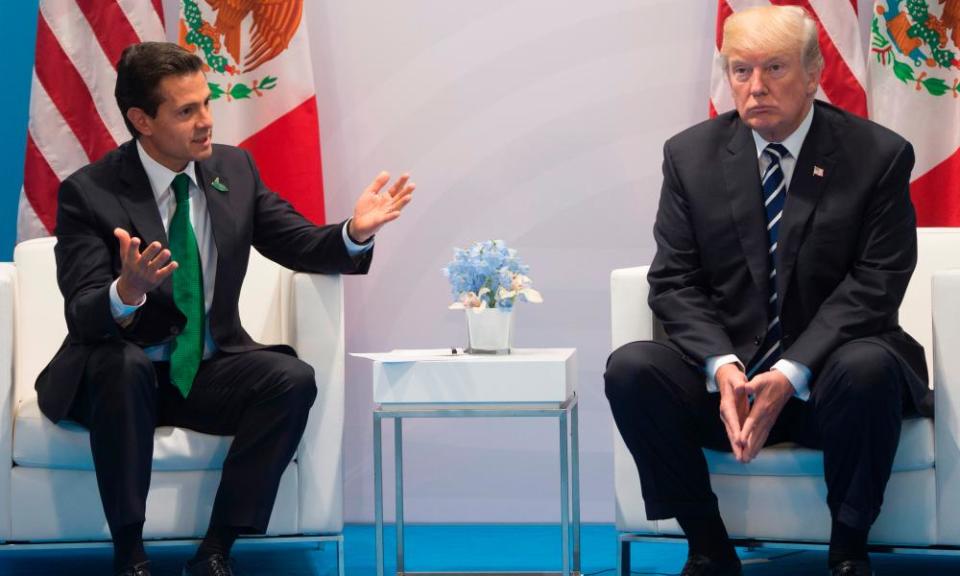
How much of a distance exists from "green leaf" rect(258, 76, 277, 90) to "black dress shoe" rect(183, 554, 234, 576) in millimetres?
1627

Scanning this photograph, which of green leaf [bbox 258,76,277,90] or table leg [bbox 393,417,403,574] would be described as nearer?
table leg [bbox 393,417,403,574]

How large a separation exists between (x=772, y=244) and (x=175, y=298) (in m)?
1.46

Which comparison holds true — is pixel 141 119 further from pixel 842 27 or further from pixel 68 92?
pixel 842 27

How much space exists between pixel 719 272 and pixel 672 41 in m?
1.21

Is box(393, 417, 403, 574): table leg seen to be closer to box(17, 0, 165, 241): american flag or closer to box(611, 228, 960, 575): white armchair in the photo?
box(611, 228, 960, 575): white armchair

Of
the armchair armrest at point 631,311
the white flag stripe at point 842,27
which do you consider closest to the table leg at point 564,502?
the armchair armrest at point 631,311

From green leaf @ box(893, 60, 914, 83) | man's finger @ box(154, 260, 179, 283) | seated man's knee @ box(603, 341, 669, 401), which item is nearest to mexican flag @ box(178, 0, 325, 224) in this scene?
man's finger @ box(154, 260, 179, 283)

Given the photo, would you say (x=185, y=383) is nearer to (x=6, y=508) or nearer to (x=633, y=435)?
(x=6, y=508)

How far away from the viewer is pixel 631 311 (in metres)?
3.08

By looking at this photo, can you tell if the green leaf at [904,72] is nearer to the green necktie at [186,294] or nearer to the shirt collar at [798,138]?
the shirt collar at [798,138]

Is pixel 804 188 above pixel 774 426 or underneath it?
above

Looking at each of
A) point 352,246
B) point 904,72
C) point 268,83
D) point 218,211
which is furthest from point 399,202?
point 904,72

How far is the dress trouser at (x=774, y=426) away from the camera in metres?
2.66

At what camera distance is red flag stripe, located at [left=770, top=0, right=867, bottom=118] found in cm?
377
